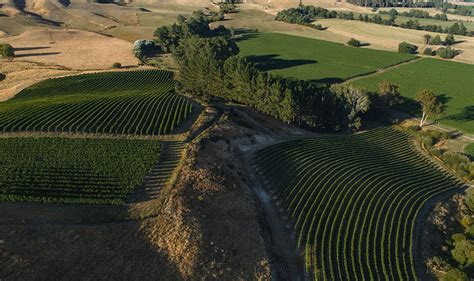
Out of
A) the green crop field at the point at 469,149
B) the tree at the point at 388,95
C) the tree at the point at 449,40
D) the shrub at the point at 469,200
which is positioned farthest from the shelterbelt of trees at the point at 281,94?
the tree at the point at 449,40

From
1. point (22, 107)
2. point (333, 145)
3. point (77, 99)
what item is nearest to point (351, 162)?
point (333, 145)

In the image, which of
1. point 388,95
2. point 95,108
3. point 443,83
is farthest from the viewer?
point 443,83

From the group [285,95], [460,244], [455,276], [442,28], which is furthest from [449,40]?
[455,276]

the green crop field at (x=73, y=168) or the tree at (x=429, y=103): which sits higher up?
the tree at (x=429, y=103)

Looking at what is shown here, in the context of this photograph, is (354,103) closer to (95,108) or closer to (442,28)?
(95,108)

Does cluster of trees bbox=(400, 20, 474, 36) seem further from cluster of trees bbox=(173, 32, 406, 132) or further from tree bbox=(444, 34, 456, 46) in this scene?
cluster of trees bbox=(173, 32, 406, 132)

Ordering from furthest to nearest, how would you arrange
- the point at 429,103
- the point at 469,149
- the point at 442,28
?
the point at 442,28
the point at 429,103
the point at 469,149

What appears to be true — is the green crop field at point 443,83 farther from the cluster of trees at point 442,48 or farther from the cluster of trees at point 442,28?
the cluster of trees at point 442,28

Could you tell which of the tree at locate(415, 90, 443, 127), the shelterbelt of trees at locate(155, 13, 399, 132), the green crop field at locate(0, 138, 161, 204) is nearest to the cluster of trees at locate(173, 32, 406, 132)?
the shelterbelt of trees at locate(155, 13, 399, 132)
